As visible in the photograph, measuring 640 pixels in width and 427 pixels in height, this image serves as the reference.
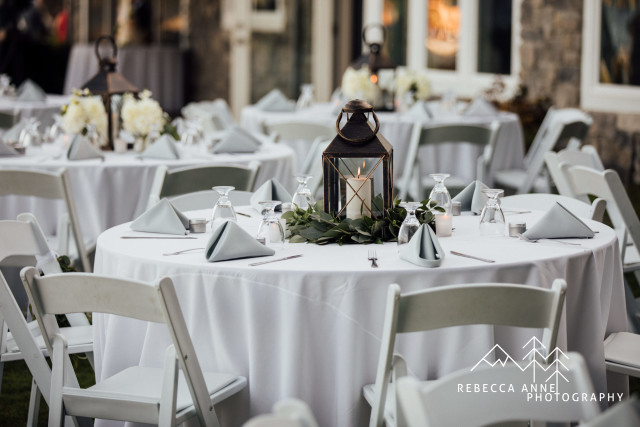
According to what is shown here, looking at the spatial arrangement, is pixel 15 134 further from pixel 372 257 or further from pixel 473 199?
pixel 372 257

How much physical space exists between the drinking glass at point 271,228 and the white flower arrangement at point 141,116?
7.43ft

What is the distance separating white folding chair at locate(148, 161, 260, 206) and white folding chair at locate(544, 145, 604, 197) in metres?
1.33

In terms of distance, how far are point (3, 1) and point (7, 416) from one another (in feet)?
40.5

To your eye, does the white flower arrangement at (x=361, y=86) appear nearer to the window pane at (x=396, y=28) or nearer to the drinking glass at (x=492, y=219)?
the drinking glass at (x=492, y=219)

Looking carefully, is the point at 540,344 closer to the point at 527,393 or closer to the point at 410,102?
the point at 527,393

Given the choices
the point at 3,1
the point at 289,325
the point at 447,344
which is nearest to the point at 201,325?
the point at 289,325

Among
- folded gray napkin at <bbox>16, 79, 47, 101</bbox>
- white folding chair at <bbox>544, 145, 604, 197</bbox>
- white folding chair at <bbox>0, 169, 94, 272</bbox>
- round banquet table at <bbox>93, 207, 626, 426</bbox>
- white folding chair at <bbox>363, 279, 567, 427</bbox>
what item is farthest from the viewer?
folded gray napkin at <bbox>16, 79, 47, 101</bbox>

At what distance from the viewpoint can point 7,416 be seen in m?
3.80

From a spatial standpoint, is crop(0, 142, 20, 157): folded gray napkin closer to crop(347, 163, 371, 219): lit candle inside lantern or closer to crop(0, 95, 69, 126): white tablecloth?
crop(347, 163, 371, 219): lit candle inside lantern

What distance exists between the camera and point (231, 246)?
2801 mm

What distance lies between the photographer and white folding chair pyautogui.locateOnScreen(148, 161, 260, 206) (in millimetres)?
4320

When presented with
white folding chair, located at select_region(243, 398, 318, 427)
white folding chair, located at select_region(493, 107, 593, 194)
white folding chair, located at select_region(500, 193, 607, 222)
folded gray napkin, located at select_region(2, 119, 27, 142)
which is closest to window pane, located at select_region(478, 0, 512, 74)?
white folding chair, located at select_region(493, 107, 593, 194)

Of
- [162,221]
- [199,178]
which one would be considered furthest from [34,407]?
[199,178]

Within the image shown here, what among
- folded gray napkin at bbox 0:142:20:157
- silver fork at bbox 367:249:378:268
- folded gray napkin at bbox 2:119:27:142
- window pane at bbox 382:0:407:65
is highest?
window pane at bbox 382:0:407:65
